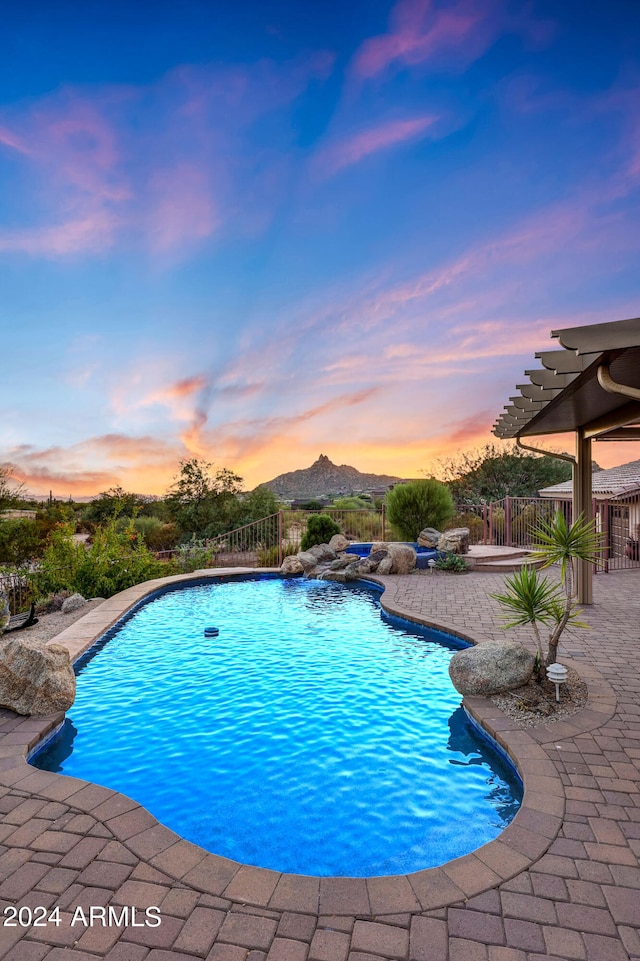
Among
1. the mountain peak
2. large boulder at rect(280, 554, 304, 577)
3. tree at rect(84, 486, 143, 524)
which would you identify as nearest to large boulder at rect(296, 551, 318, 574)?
large boulder at rect(280, 554, 304, 577)

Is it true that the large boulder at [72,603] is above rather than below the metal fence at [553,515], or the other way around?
below

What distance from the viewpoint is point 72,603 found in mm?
8859

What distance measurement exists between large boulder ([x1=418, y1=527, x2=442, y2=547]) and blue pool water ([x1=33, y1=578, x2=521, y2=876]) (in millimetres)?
6000

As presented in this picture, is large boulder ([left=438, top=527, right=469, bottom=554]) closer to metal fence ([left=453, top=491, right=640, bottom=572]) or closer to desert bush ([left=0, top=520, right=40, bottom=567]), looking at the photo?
metal fence ([left=453, top=491, right=640, bottom=572])

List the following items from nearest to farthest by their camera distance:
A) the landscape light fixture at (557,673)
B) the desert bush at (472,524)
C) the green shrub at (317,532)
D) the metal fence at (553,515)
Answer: the landscape light fixture at (557,673)
the metal fence at (553,515)
the green shrub at (317,532)
the desert bush at (472,524)

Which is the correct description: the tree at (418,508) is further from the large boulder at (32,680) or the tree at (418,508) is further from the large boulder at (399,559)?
the large boulder at (32,680)

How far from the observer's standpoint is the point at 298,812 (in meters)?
3.40

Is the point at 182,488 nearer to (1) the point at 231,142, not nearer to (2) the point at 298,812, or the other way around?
(1) the point at 231,142

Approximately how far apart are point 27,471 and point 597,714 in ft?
59.7

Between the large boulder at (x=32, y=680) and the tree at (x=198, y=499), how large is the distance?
55.5 feet

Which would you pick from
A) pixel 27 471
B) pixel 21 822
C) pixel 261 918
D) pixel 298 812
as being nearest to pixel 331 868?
pixel 298 812

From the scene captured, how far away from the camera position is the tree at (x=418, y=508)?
14.8 meters

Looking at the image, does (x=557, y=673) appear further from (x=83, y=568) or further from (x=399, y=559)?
(x=83, y=568)

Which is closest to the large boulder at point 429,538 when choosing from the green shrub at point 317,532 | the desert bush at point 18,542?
the green shrub at point 317,532
